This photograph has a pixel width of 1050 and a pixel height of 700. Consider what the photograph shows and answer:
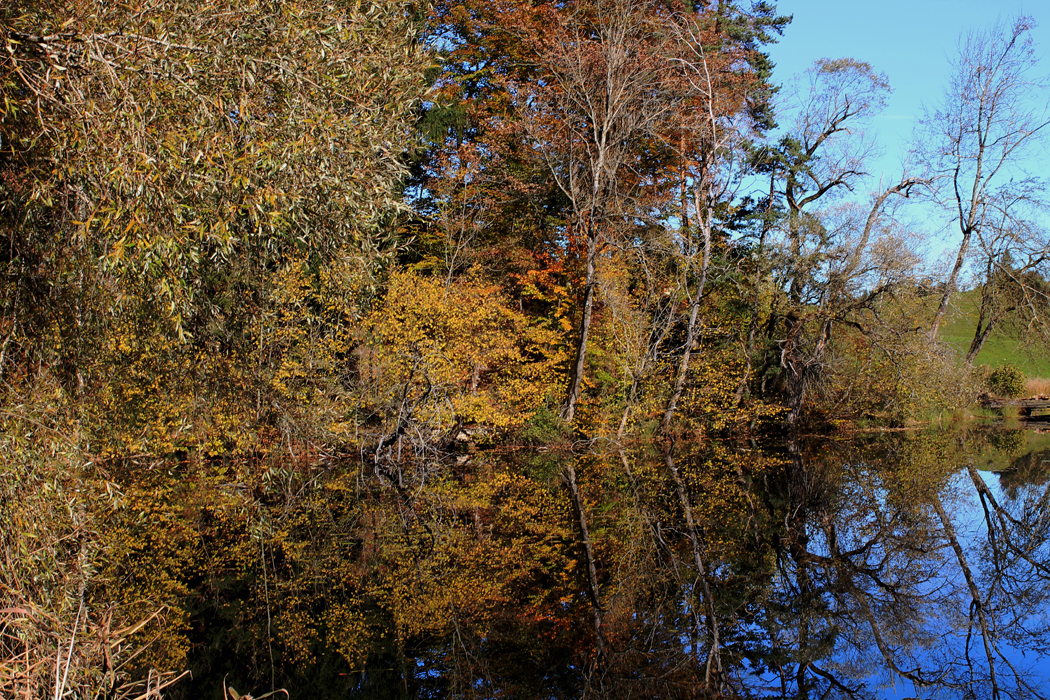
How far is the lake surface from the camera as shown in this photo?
7.07 metres

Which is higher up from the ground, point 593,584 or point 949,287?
point 949,287

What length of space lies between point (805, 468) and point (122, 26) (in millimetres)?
17300

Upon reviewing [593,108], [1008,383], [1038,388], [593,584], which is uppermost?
[1038,388]

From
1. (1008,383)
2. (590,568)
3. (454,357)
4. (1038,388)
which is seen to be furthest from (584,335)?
(1038,388)

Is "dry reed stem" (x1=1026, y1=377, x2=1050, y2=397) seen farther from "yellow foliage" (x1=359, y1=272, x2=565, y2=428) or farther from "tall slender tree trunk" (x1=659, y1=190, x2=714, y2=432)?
"yellow foliage" (x1=359, y1=272, x2=565, y2=428)

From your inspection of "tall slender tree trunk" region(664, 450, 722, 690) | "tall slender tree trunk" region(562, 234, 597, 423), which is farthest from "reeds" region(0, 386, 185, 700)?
"tall slender tree trunk" region(562, 234, 597, 423)

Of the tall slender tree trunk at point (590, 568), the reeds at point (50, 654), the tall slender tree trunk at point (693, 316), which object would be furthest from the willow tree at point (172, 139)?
A: the tall slender tree trunk at point (693, 316)

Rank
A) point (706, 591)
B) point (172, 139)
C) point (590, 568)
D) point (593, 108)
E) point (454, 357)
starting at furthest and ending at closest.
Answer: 1. point (593, 108)
2. point (454, 357)
3. point (590, 568)
4. point (706, 591)
5. point (172, 139)

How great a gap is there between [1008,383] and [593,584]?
28.3 meters

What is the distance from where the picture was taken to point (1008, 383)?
102 ft

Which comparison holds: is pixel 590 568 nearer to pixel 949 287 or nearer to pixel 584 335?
pixel 584 335

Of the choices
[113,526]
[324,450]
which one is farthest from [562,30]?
[113,526]

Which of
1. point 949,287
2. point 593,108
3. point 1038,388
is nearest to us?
point 593,108

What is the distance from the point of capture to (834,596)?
914 centimetres
